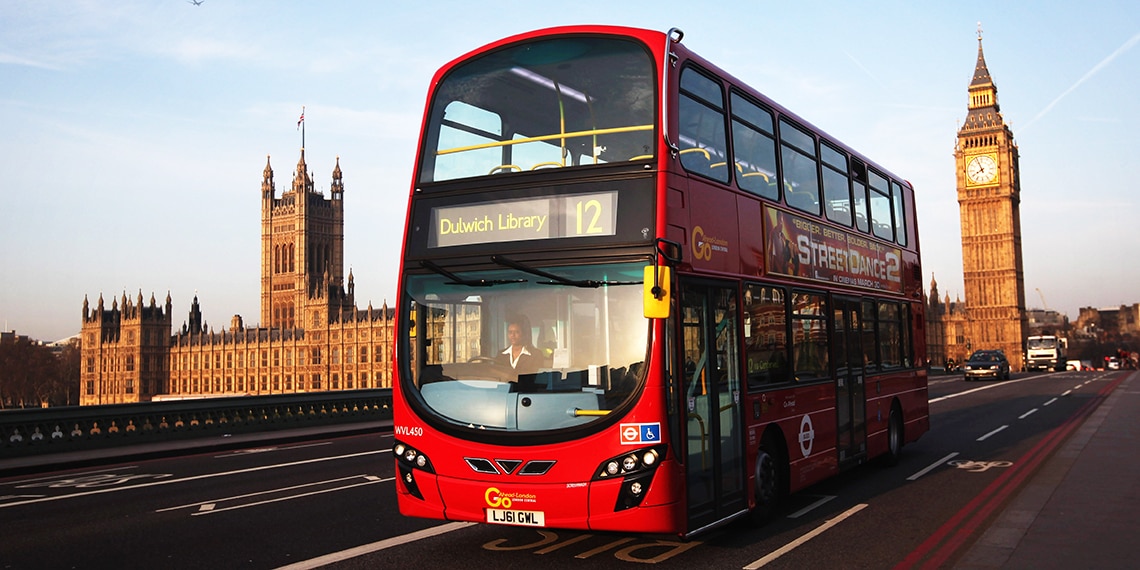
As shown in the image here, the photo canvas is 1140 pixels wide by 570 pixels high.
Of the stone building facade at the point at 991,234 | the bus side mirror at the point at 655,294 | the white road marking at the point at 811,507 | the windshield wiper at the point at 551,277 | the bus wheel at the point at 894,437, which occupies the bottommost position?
the white road marking at the point at 811,507

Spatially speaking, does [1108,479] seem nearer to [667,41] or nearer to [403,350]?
[667,41]

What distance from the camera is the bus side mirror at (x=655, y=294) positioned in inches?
269

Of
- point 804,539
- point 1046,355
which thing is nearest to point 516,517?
point 804,539

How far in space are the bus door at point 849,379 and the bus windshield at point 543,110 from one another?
15.8 ft

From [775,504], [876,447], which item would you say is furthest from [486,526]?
[876,447]

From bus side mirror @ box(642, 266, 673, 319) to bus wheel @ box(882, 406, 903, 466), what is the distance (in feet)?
25.9

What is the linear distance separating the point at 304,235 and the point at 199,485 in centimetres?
14624

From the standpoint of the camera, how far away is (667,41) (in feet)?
25.5

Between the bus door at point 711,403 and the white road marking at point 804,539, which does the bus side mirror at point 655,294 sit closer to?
the bus door at point 711,403

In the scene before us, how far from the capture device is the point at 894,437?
13.8m

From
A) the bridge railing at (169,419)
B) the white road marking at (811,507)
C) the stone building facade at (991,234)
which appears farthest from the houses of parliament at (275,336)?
the white road marking at (811,507)

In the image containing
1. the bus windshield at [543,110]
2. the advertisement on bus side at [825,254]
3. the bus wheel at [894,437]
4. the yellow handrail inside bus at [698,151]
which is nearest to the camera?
the bus windshield at [543,110]

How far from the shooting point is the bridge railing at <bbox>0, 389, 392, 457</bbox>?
53.1 feet

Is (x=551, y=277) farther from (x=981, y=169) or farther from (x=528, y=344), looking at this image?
(x=981, y=169)
